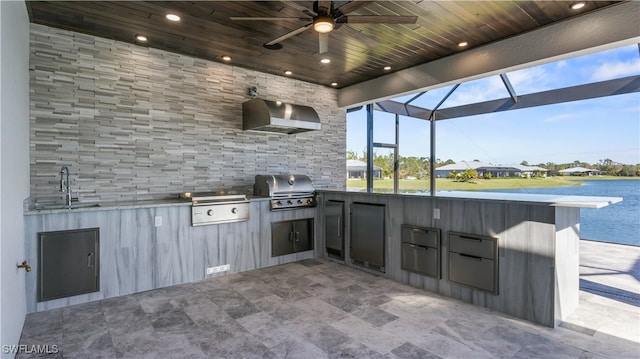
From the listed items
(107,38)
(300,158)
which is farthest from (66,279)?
(300,158)

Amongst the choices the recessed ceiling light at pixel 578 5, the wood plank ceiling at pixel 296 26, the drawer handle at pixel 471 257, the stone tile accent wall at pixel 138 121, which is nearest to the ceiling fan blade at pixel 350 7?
the wood plank ceiling at pixel 296 26

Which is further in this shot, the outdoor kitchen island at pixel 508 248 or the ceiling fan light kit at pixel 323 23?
the outdoor kitchen island at pixel 508 248

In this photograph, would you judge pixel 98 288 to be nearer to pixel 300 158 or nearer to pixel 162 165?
pixel 162 165

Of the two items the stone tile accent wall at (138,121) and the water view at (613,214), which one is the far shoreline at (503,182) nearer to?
the water view at (613,214)

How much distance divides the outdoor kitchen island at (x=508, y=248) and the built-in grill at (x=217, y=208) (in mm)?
1999

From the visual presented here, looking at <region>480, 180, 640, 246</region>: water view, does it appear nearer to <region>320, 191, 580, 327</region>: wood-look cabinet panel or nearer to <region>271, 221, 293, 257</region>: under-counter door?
<region>320, 191, 580, 327</region>: wood-look cabinet panel

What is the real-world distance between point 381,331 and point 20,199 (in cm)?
298

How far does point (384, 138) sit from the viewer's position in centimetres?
599

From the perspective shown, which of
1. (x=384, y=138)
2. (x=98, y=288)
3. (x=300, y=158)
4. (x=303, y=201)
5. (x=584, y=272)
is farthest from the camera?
(x=384, y=138)

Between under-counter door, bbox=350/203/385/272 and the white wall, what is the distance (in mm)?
3238

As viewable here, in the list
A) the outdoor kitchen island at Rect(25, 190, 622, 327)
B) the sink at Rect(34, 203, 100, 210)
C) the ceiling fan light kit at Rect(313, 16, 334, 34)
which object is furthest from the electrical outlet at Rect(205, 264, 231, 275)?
the ceiling fan light kit at Rect(313, 16, 334, 34)

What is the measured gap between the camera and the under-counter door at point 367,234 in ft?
12.5

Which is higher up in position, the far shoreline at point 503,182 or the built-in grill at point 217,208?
the far shoreline at point 503,182

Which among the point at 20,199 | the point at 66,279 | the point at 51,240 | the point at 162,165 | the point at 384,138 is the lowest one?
the point at 66,279
